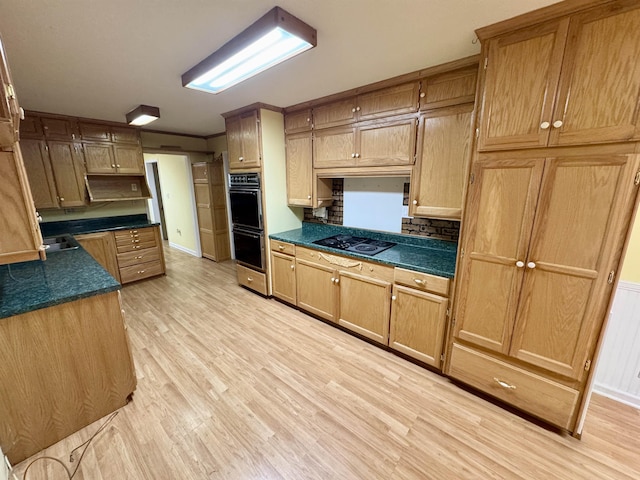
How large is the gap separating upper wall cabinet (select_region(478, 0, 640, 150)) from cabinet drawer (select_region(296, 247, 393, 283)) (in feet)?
3.81

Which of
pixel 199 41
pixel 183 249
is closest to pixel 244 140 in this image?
pixel 199 41

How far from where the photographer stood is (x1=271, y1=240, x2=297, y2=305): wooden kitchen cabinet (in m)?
2.94

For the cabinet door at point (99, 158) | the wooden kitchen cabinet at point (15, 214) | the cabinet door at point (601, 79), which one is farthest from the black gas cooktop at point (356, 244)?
the cabinet door at point (99, 158)

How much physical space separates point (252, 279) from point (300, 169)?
63.1 inches

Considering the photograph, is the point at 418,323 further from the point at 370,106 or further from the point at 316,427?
the point at 370,106

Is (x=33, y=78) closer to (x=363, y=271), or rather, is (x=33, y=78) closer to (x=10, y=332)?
(x=10, y=332)

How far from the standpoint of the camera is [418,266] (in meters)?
A: 1.96

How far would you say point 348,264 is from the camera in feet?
7.86

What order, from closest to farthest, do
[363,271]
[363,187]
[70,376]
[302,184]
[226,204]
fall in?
1. [70,376]
2. [363,271]
3. [363,187]
4. [302,184]
5. [226,204]

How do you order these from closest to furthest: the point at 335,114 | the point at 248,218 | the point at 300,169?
the point at 335,114 → the point at 300,169 → the point at 248,218

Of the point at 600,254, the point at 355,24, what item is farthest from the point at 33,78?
the point at 600,254

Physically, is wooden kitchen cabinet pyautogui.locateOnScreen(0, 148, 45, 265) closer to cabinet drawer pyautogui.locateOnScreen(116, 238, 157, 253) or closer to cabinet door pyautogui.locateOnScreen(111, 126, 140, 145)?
cabinet drawer pyautogui.locateOnScreen(116, 238, 157, 253)

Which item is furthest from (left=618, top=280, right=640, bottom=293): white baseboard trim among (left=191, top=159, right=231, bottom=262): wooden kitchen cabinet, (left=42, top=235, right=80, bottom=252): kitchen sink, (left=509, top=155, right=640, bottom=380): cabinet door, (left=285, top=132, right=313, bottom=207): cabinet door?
(left=191, top=159, right=231, bottom=262): wooden kitchen cabinet

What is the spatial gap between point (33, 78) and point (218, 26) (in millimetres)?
1812
